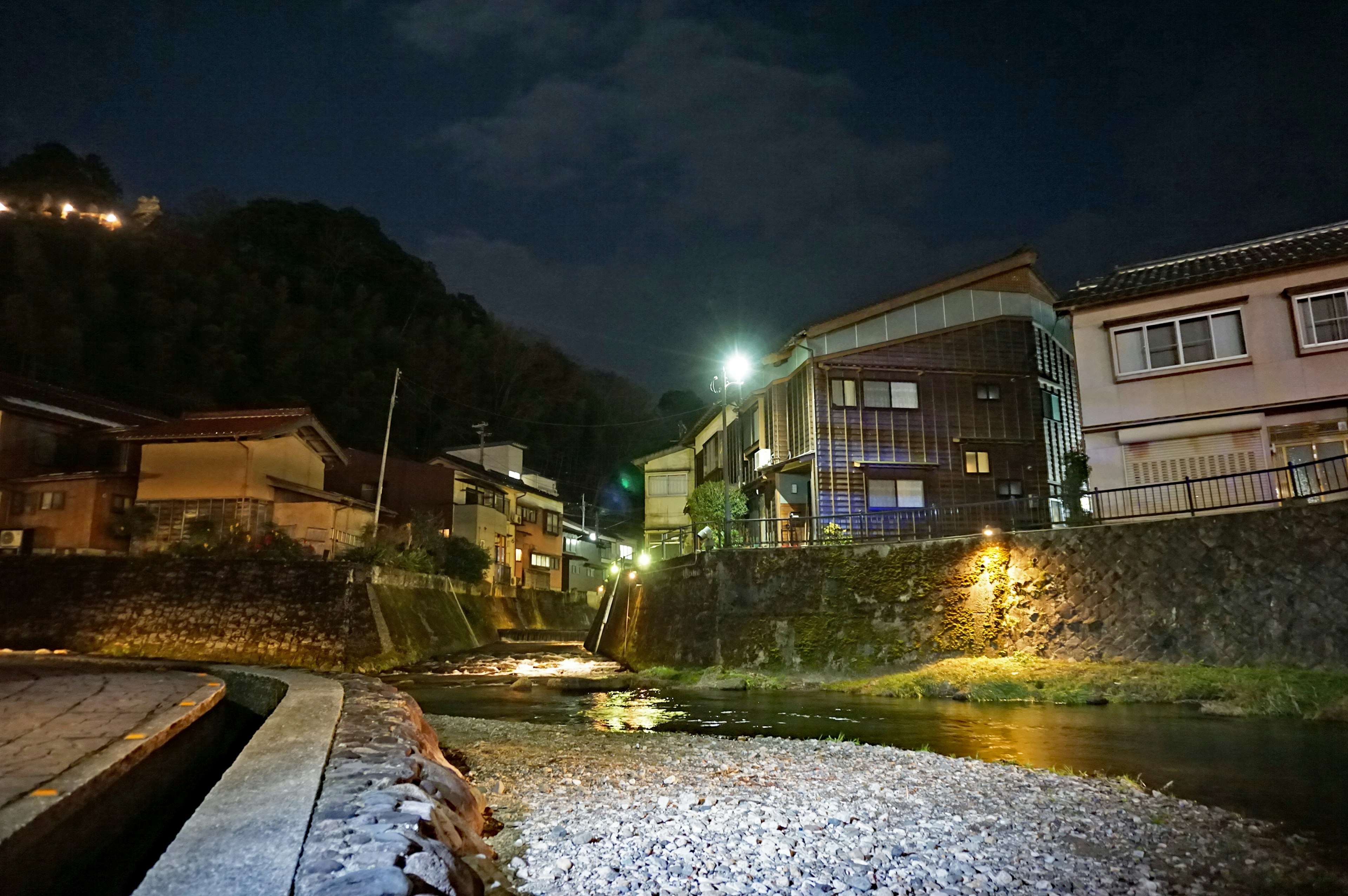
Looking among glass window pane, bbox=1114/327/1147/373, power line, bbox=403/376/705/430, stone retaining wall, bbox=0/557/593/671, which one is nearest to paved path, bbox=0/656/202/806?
stone retaining wall, bbox=0/557/593/671

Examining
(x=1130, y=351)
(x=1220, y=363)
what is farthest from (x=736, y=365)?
(x=1220, y=363)

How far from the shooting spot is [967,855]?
5.50m

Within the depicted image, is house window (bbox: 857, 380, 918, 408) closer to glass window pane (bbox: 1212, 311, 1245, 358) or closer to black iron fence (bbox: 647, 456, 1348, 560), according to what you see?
black iron fence (bbox: 647, 456, 1348, 560)

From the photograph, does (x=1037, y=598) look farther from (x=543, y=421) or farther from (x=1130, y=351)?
(x=543, y=421)

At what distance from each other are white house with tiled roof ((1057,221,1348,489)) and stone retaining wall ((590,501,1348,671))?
3.30 meters

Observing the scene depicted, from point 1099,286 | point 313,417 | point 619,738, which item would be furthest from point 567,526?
point 619,738

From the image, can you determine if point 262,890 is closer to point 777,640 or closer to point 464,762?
point 464,762

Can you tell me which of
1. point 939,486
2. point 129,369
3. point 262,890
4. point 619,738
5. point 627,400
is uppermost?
point 627,400

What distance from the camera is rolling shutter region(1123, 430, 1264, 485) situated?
19125mm

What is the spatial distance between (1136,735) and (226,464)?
31293mm

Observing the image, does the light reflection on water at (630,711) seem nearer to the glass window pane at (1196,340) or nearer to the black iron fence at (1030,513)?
the black iron fence at (1030,513)

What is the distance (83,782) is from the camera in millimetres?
6730

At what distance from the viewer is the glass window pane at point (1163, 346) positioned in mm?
20219

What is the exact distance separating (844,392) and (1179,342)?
9876mm
